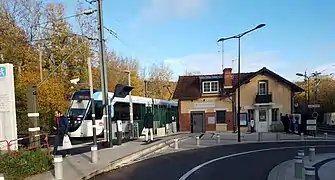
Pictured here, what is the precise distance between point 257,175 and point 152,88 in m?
62.1

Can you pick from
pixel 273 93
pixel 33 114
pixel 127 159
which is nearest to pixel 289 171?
pixel 127 159

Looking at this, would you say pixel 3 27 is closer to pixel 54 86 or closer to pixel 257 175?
pixel 54 86

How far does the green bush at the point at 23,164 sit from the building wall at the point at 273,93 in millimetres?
31847

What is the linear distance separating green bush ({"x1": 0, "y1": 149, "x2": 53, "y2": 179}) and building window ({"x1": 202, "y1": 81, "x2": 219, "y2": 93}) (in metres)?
32.2

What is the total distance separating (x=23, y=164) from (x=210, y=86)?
34.0m

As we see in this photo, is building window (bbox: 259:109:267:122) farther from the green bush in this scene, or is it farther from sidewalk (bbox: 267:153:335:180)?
the green bush

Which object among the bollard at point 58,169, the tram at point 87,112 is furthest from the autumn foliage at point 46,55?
the bollard at point 58,169

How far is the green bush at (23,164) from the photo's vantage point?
11.8 m

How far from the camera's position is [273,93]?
42.5 metres

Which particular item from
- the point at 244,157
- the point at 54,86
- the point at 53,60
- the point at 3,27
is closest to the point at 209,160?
the point at 244,157

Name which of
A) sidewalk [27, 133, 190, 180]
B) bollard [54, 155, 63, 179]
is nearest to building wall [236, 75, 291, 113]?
sidewalk [27, 133, 190, 180]

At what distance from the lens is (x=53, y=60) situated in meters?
42.2

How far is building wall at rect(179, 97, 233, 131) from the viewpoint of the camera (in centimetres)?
4312

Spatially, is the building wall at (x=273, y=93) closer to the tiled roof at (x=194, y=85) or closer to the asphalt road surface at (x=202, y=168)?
the tiled roof at (x=194, y=85)
